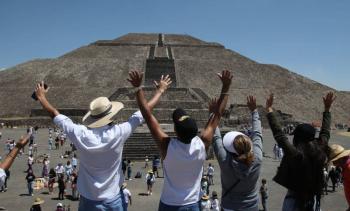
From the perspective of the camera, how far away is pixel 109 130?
3736 mm

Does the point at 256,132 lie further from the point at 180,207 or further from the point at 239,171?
the point at 180,207

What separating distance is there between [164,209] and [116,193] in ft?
1.53

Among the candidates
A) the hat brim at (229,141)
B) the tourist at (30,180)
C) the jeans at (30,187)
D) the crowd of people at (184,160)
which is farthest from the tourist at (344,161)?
the jeans at (30,187)

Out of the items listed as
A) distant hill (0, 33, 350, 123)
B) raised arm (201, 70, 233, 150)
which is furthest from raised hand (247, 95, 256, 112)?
distant hill (0, 33, 350, 123)

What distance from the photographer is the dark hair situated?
3850mm

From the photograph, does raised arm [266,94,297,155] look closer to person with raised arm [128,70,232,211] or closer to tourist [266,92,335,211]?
tourist [266,92,335,211]

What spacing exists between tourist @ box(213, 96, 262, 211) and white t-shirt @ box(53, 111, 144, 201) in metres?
0.94

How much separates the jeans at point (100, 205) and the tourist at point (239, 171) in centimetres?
96

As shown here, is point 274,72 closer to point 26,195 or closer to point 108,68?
point 108,68

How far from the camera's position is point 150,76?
6172cm

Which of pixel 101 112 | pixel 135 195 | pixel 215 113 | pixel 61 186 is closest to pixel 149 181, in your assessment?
pixel 135 195

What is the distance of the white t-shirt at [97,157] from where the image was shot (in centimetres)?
364

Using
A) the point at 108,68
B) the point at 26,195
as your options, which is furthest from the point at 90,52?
the point at 26,195

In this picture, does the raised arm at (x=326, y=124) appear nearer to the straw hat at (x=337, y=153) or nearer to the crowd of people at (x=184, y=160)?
the straw hat at (x=337, y=153)
